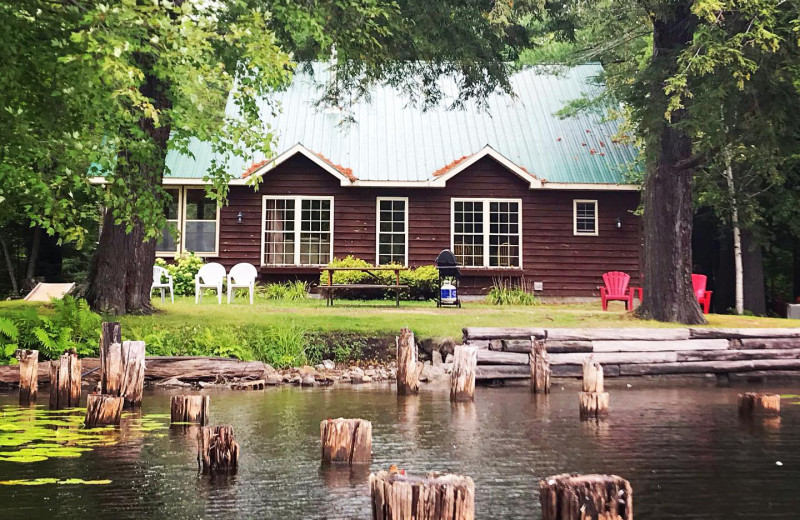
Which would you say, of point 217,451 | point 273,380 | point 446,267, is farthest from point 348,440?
point 446,267

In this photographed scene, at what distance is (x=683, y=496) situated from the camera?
664cm

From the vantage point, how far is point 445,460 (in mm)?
7867

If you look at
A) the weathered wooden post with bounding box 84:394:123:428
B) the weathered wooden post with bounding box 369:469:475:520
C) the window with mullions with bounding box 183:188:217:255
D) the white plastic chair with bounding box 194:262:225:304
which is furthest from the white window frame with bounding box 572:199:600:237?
the weathered wooden post with bounding box 369:469:475:520

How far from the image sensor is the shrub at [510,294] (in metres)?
24.8

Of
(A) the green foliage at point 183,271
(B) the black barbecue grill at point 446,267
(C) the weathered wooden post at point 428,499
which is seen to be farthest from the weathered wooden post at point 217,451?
(A) the green foliage at point 183,271

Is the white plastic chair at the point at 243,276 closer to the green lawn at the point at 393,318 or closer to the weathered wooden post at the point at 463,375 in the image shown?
the green lawn at the point at 393,318

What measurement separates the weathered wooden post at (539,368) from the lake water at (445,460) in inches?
34.8

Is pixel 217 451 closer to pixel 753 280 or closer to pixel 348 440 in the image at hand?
pixel 348 440

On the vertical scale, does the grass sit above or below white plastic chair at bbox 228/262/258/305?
below

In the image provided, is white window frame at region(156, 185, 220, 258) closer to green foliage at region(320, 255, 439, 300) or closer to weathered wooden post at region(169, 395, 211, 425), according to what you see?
green foliage at region(320, 255, 439, 300)

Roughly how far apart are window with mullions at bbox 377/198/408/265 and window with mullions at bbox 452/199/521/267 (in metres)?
1.46

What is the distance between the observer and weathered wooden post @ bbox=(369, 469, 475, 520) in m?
4.27

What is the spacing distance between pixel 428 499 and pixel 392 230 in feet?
71.7

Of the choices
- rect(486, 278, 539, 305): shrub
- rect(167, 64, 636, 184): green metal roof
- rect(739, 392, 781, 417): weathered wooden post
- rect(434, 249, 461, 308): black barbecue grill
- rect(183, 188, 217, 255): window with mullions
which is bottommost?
rect(739, 392, 781, 417): weathered wooden post
